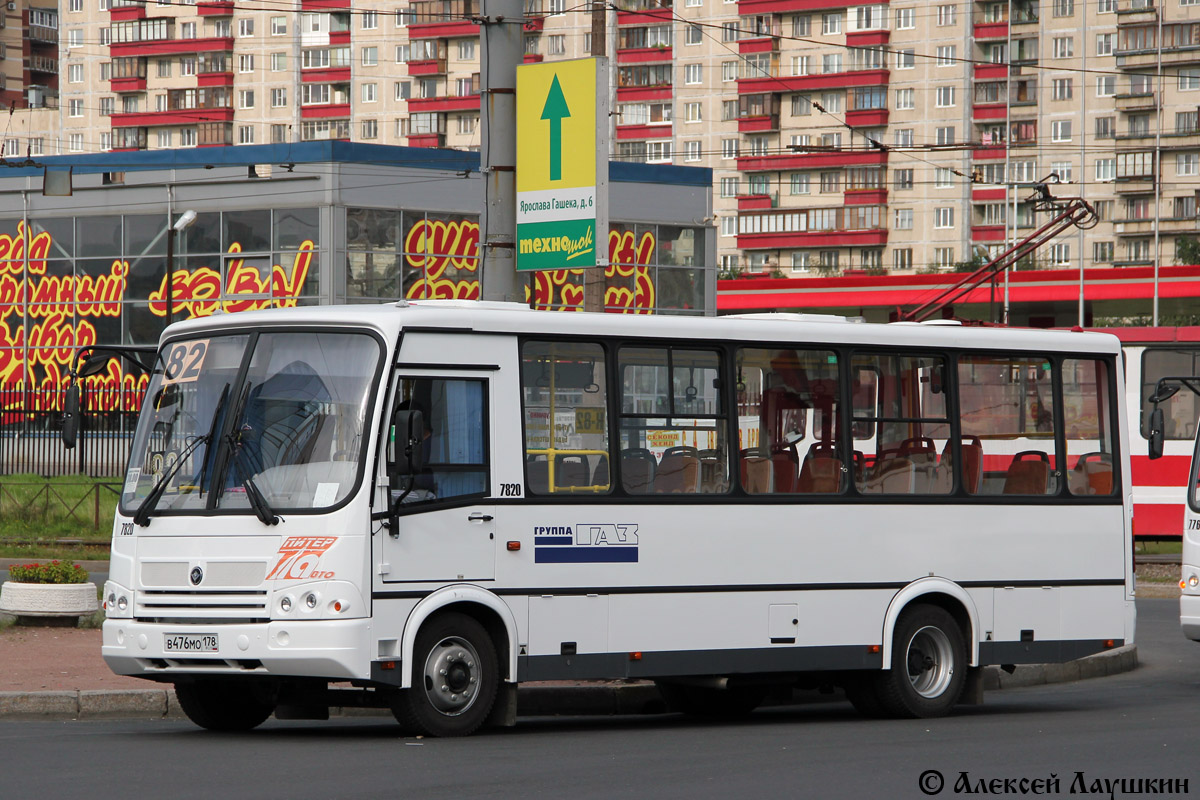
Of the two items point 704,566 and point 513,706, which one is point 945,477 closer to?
point 704,566

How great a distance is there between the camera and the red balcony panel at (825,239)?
97875mm

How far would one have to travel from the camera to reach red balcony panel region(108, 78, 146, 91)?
376 feet

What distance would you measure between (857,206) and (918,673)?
85853mm

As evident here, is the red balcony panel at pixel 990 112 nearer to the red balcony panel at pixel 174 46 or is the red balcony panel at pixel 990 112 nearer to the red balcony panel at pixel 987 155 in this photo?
the red balcony panel at pixel 987 155

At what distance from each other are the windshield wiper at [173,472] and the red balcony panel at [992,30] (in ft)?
288

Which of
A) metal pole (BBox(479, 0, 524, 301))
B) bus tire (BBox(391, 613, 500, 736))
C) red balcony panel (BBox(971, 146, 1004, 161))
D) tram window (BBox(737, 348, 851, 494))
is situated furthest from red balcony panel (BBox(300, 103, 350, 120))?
bus tire (BBox(391, 613, 500, 736))

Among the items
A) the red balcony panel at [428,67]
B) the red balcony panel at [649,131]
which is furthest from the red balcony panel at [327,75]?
the red balcony panel at [649,131]

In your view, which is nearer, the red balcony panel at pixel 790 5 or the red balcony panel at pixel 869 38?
the red balcony panel at pixel 869 38

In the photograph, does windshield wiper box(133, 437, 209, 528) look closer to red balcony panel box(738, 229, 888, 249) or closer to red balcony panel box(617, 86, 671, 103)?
red balcony panel box(738, 229, 888, 249)

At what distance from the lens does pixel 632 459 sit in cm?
1243

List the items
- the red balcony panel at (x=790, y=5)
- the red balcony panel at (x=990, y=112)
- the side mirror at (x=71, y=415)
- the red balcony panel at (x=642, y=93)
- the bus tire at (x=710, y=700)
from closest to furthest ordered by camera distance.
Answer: the side mirror at (x=71, y=415)
the bus tire at (x=710, y=700)
the red balcony panel at (x=990, y=112)
the red balcony panel at (x=790, y=5)
the red balcony panel at (x=642, y=93)

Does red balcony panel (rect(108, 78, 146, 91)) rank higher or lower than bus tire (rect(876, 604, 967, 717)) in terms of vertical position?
higher

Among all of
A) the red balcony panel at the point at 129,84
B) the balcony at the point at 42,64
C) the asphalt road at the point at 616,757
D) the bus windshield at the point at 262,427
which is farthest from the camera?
the balcony at the point at 42,64

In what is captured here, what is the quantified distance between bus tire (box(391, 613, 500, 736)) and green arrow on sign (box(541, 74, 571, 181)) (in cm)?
513
